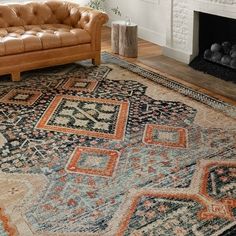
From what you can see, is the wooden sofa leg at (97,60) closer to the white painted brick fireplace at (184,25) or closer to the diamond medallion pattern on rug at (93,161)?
the white painted brick fireplace at (184,25)

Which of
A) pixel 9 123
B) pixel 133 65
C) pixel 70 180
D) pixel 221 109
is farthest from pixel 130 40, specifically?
pixel 70 180

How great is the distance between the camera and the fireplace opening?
4.32 meters

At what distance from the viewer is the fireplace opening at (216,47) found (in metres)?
4.32

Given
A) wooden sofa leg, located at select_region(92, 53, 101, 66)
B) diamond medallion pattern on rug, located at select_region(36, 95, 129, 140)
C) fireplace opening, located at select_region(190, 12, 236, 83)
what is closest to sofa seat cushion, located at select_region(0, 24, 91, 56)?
wooden sofa leg, located at select_region(92, 53, 101, 66)

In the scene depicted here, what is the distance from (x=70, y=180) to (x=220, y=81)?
219cm

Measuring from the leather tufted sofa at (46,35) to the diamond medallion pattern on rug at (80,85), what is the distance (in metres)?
0.33

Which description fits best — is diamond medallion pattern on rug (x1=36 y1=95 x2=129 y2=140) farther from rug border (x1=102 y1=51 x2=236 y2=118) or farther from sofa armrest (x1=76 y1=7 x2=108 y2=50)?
sofa armrest (x1=76 y1=7 x2=108 y2=50)

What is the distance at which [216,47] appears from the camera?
4480 millimetres

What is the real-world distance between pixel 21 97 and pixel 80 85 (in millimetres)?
591

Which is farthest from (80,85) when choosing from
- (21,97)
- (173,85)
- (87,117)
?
(173,85)

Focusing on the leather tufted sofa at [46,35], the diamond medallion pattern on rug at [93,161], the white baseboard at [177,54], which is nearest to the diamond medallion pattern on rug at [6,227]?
the diamond medallion pattern on rug at [93,161]

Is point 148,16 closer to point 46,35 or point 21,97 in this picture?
point 46,35

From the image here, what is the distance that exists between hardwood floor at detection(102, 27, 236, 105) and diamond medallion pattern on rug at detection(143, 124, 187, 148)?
2.54 ft

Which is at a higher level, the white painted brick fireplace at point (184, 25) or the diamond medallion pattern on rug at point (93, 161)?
the white painted brick fireplace at point (184, 25)
